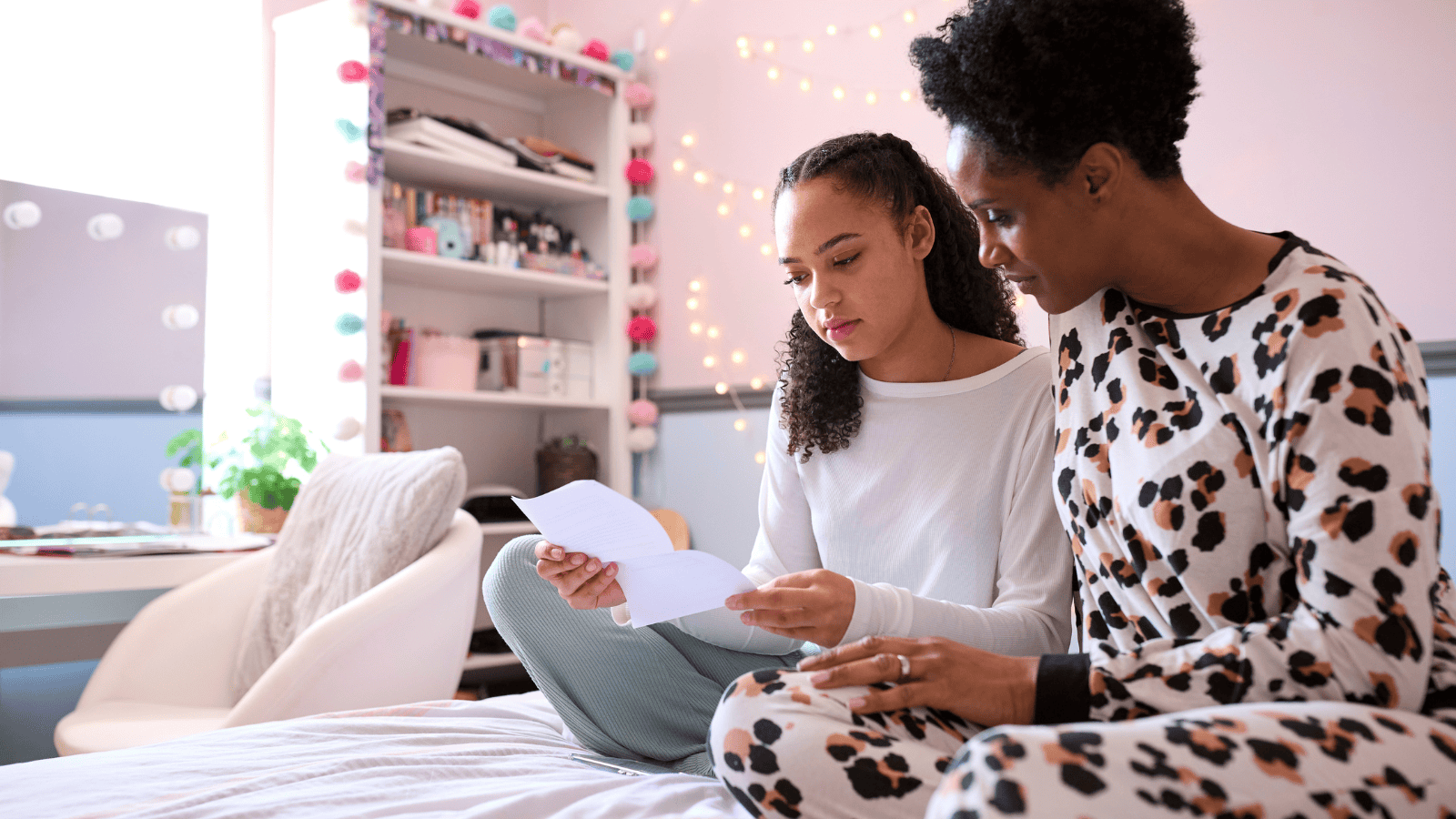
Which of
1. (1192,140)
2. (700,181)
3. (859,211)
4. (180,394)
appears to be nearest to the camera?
(859,211)

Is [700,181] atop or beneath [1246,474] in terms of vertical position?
atop

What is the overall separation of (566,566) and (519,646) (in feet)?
0.75

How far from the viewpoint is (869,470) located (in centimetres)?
132

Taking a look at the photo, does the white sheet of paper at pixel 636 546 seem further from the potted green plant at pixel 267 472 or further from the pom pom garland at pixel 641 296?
the pom pom garland at pixel 641 296

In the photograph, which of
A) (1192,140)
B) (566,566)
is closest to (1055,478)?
(566,566)

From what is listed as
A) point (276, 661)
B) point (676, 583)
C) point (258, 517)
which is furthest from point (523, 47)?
point (676, 583)

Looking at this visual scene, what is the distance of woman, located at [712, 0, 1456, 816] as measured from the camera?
0.65m

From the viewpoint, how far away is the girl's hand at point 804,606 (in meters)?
0.97

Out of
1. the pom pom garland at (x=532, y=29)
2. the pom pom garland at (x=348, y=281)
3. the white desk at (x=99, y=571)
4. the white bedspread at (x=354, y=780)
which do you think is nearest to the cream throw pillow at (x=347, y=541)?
the white desk at (x=99, y=571)

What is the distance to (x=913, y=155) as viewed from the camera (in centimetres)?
134

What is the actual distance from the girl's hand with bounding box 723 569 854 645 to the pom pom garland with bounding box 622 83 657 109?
251 centimetres

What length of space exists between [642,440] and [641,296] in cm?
43

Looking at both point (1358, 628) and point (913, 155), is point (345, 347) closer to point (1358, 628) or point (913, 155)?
point (913, 155)

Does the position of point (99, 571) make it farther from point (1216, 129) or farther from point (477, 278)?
point (1216, 129)
